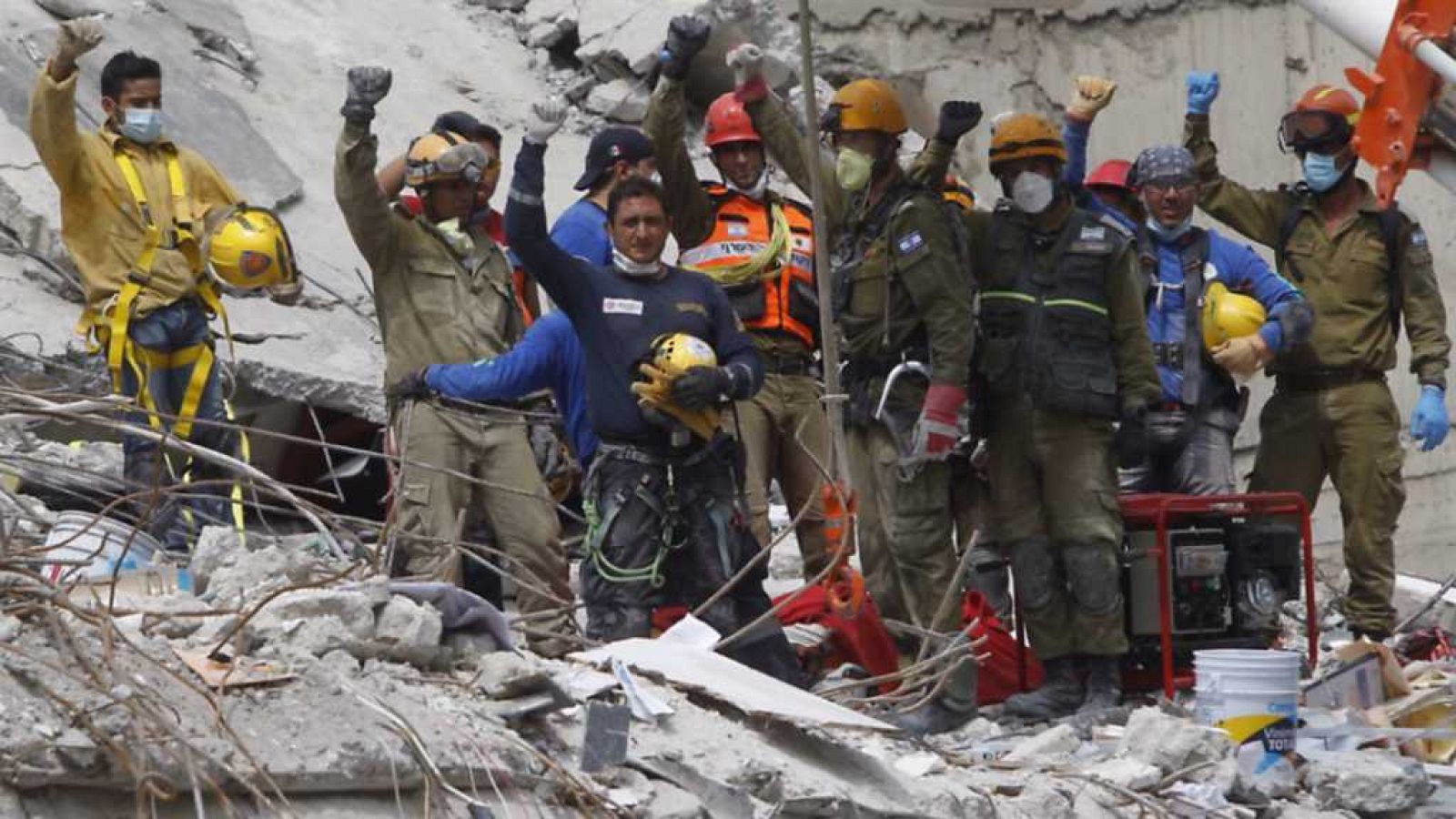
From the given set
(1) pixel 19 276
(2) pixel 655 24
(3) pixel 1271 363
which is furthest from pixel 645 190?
(2) pixel 655 24

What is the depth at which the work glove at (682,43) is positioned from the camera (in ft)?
27.7

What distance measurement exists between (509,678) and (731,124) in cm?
397

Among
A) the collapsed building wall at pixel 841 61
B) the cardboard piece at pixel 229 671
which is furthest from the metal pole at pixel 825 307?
the collapsed building wall at pixel 841 61

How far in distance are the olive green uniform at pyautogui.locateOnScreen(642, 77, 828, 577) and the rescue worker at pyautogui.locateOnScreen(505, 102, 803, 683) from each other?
896mm

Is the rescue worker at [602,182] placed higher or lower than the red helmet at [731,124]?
lower

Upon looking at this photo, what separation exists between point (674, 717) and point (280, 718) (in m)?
1.09

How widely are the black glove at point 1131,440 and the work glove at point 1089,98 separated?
1030 millimetres

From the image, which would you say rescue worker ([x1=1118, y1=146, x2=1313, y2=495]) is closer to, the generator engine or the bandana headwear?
the bandana headwear

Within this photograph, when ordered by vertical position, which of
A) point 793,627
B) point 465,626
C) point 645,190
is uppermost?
point 645,190

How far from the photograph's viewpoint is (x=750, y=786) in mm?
5488

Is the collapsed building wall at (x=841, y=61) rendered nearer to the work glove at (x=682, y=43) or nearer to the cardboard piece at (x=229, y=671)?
the work glove at (x=682, y=43)

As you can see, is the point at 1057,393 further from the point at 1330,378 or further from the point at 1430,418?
the point at 1430,418

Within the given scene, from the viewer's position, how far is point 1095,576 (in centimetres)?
859

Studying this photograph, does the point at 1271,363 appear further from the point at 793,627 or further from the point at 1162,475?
the point at 793,627
